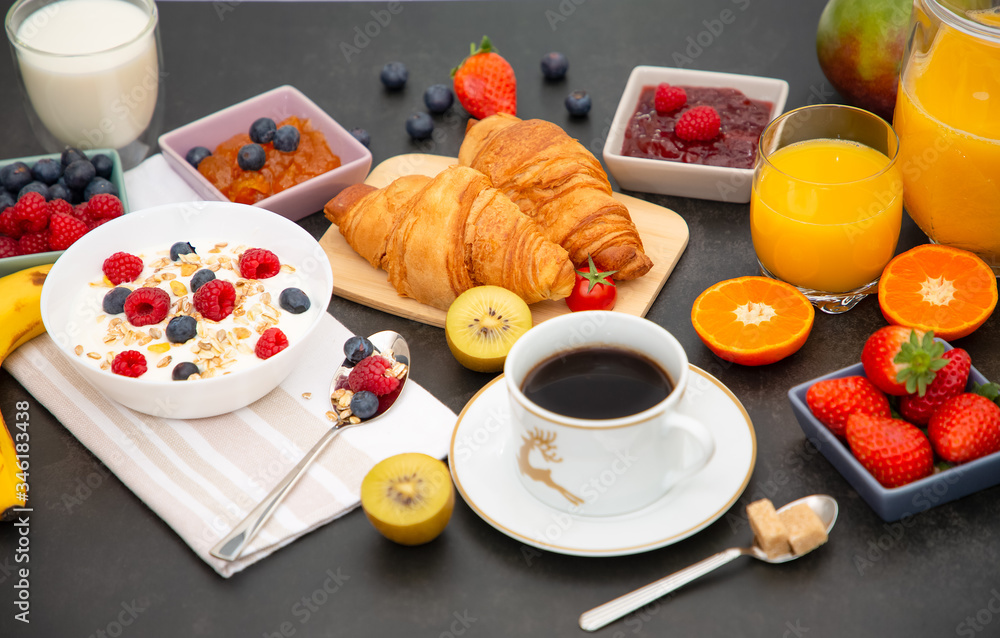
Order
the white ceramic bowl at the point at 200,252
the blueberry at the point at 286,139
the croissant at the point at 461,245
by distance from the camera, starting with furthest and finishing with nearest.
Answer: the blueberry at the point at 286,139
the croissant at the point at 461,245
the white ceramic bowl at the point at 200,252

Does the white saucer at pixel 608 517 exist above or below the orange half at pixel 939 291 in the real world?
below

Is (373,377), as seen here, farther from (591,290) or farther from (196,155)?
(196,155)

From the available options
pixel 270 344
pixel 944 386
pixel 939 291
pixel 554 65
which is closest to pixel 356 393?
pixel 270 344

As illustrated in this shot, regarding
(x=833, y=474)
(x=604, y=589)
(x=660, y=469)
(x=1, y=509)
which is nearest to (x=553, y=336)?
(x=660, y=469)

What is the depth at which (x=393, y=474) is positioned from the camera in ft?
4.29

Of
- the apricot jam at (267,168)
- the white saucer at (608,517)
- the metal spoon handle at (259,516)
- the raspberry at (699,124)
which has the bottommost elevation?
the metal spoon handle at (259,516)

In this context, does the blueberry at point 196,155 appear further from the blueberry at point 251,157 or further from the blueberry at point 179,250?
the blueberry at point 179,250

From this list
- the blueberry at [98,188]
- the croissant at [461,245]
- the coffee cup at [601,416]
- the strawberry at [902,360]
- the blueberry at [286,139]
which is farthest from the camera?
the blueberry at [286,139]

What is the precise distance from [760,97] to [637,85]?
0.28m

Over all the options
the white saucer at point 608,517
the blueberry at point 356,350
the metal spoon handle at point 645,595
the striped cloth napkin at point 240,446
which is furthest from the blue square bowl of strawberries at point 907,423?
the blueberry at point 356,350

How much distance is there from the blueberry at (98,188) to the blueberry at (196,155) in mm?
186

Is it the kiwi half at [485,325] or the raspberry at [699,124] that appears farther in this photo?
the raspberry at [699,124]

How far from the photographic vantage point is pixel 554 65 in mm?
2277

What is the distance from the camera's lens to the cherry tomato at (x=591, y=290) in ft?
5.52
